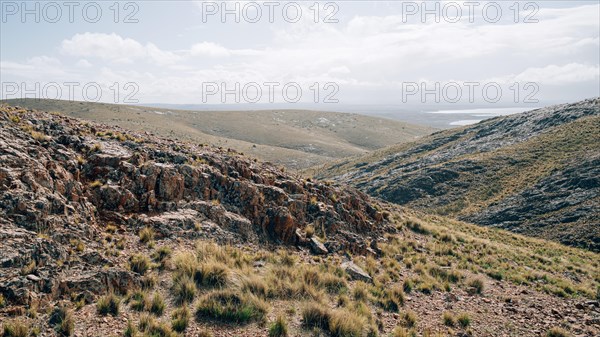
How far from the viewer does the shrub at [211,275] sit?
10141mm

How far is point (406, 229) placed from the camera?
865 inches

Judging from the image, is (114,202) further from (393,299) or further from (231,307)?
(393,299)

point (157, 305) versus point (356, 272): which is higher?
point (157, 305)

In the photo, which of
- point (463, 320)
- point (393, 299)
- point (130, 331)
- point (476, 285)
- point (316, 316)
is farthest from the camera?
point (476, 285)

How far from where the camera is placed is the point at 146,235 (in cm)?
1170

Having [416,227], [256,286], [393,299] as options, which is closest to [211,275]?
[256,286]

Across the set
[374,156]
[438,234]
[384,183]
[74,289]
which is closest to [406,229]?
[438,234]

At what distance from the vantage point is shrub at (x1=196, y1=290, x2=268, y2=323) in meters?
8.84

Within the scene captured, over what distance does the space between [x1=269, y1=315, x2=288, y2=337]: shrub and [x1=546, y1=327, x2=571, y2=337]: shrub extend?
27.0 ft

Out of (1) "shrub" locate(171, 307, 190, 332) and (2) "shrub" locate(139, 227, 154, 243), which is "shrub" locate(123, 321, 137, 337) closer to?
(1) "shrub" locate(171, 307, 190, 332)

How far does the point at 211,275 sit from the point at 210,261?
2.14 feet

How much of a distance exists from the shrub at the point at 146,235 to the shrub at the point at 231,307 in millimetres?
3524

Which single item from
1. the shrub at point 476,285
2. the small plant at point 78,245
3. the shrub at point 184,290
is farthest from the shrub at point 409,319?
the small plant at point 78,245

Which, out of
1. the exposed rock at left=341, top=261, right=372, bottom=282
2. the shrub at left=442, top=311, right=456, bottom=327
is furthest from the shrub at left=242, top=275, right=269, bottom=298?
the shrub at left=442, top=311, right=456, bottom=327
